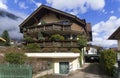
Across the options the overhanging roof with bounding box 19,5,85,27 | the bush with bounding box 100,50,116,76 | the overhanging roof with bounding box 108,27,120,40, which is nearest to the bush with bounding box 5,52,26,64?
the bush with bounding box 100,50,116,76

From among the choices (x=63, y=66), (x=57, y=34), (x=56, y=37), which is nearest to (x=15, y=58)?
(x=63, y=66)

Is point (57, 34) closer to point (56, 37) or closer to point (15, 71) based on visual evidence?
point (56, 37)

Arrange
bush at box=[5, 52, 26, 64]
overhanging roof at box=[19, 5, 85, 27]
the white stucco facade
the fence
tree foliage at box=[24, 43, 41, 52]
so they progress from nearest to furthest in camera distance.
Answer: the fence, bush at box=[5, 52, 26, 64], the white stucco facade, tree foliage at box=[24, 43, 41, 52], overhanging roof at box=[19, 5, 85, 27]

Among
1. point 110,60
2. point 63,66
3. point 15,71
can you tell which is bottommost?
point 63,66

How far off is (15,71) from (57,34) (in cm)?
1942

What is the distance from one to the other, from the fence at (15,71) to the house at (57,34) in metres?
16.0

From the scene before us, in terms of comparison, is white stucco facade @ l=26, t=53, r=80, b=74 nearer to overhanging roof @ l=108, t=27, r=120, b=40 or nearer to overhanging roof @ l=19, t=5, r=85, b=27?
overhanging roof @ l=19, t=5, r=85, b=27

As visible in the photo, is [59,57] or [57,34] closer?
[59,57]

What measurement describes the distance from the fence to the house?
52.4 feet

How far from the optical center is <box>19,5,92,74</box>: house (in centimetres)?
3644

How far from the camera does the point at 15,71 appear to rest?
2000 cm

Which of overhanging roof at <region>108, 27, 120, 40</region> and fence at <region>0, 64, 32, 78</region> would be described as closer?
fence at <region>0, 64, 32, 78</region>

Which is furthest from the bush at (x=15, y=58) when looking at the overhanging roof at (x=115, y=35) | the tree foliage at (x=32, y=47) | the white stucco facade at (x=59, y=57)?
the overhanging roof at (x=115, y=35)

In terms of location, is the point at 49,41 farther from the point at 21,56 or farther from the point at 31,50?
the point at 21,56
